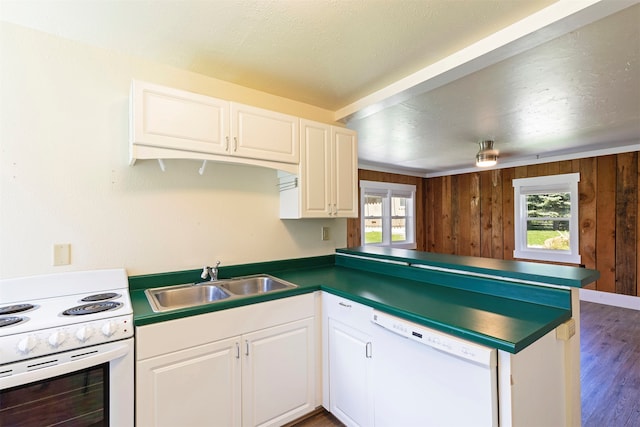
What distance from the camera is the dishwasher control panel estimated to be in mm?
1097

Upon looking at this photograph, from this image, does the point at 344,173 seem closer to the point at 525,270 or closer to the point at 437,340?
the point at 525,270

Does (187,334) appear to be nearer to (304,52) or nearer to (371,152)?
(304,52)

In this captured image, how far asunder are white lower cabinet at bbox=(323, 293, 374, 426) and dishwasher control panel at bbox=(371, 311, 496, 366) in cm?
17

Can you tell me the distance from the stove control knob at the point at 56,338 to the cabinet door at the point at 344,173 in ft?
5.83

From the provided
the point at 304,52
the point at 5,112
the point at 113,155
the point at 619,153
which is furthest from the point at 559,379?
the point at 619,153

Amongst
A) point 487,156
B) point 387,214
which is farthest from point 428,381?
point 387,214

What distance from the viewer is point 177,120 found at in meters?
1.72

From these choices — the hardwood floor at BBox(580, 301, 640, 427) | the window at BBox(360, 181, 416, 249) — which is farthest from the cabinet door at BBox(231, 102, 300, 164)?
the window at BBox(360, 181, 416, 249)

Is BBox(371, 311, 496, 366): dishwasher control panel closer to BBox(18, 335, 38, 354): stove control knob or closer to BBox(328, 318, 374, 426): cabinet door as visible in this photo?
BBox(328, 318, 374, 426): cabinet door

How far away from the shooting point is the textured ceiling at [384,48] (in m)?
1.45

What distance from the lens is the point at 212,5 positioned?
143 centimetres

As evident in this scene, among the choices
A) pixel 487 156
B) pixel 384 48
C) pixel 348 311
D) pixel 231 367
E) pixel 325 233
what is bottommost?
pixel 231 367

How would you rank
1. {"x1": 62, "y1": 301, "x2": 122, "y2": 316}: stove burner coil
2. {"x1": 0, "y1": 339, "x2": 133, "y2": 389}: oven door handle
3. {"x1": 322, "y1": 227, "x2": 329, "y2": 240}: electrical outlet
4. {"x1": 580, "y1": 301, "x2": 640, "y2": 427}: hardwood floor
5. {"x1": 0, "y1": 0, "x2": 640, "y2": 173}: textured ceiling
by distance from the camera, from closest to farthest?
1. {"x1": 0, "y1": 339, "x2": 133, "y2": 389}: oven door handle
2. {"x1": 62, "y1": 301, "x2": 122, "y2": 316}: stove burner coil
3. {"x1": 0, "y1": 0, "x2": 640, "y2": 173}: textured ceiling
4. {"x1": 580, "y1": 301, "x2": 640, "y2": 427}: hardwood floor
5. {"x1": 322, "y1": 227, "x2": 329, "y2": 240}: electrical outlet

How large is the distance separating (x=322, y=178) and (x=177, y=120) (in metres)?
1.10
